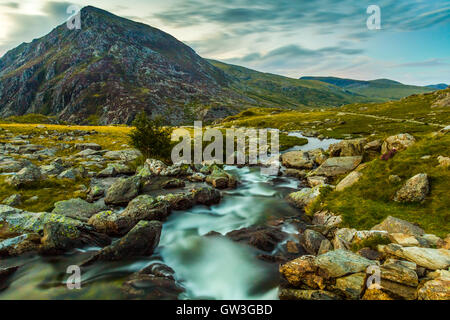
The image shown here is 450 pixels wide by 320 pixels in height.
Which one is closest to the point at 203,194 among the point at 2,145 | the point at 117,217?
the point at 117,217

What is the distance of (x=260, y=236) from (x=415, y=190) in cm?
1122

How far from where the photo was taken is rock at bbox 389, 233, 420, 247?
437 inches

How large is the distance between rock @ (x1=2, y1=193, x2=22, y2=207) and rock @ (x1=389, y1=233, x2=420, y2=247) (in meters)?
26.2

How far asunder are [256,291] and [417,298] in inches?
275

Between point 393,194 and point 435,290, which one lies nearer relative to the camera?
point 435,290

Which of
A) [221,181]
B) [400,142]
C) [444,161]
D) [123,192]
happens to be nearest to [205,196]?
[221,181]

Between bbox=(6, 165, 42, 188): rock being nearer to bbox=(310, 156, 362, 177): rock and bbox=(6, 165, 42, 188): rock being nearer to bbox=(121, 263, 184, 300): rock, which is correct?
bbox=(121, 263, 184, 300): rock

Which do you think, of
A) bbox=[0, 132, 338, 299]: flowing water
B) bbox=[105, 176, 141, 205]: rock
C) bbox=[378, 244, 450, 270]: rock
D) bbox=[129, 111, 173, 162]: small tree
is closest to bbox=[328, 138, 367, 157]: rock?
bbox=[0, 132, 338, 299]: flowing water

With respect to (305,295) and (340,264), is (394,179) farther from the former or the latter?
(305,295)

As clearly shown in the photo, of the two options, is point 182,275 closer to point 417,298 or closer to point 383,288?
point 383,288

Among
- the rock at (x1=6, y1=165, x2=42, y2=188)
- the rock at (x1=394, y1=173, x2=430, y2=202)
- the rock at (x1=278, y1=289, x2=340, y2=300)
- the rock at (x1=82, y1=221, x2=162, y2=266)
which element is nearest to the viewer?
the rock at (x1=278, y1=289, x2=340, y2=300)

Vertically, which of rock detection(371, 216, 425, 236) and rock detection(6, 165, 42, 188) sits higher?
rock detection(6, 165, 42, 188)

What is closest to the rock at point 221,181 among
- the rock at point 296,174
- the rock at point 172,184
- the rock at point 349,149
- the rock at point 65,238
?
the rock at point 172,184

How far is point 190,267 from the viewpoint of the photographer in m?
14.6
